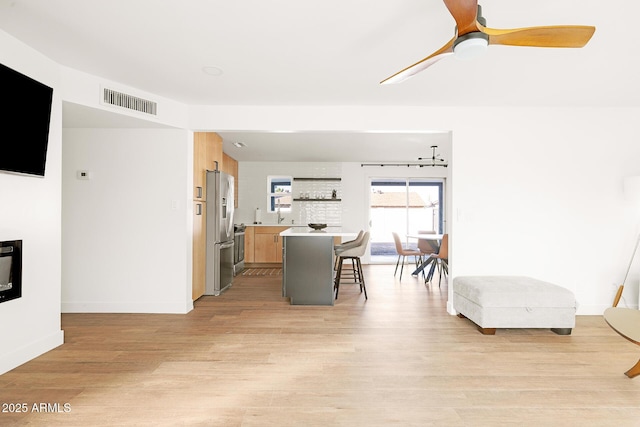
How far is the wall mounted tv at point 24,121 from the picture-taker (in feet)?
7.29

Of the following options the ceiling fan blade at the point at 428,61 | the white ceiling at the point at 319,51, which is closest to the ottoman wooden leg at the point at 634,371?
the white ceiling at the point at 319,51

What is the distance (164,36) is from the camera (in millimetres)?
2316

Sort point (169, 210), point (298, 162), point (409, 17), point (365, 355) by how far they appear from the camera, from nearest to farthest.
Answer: point (409, 17)
point (365, 355)
point (169, 210)
point (298, 162)

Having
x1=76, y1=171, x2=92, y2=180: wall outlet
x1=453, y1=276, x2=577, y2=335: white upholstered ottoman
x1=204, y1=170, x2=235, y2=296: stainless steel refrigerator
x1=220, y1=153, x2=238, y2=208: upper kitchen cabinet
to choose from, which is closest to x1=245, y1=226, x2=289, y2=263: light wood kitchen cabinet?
x1=220, y1=153, x2=238, y2=208: upper kitchen cabinet

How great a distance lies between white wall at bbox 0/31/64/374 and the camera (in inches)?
92.8

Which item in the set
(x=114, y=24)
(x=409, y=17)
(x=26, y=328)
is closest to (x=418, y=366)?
(x=409, y=17)

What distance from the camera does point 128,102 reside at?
329 centimetres

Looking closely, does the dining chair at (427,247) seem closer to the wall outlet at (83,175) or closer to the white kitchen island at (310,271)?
the white kitchen island at (310,271)

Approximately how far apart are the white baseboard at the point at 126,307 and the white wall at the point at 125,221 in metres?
0.01

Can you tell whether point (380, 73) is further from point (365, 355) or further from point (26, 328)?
point (26, 328)

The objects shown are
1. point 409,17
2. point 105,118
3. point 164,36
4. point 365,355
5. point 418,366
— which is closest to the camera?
point 409,17

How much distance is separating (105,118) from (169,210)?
1138 millimetres

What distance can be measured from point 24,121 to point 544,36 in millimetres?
3373

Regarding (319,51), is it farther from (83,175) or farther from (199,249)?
(83,175)
